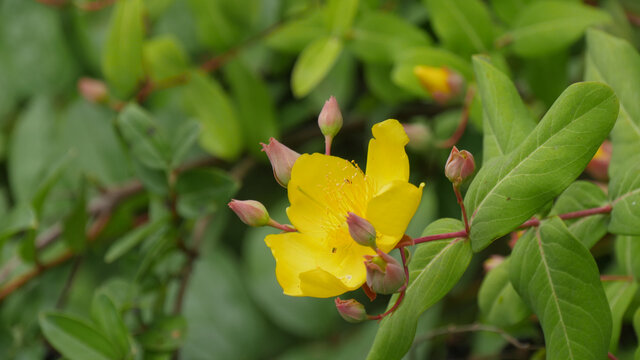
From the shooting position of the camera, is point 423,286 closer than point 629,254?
Yes

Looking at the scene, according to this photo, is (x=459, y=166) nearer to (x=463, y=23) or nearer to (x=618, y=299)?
(x=618, y=299)

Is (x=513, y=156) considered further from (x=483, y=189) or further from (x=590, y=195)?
(x=590, y=195)

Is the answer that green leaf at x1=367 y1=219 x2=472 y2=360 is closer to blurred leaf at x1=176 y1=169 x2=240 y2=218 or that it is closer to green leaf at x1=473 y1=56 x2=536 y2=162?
green leaf at x1=473 y1=56 x2=536 y2=162

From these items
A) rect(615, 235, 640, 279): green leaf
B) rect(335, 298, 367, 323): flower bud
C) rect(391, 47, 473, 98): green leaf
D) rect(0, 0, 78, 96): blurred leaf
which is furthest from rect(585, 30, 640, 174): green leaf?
rect(0, 0, 78, 96): blurred leaf

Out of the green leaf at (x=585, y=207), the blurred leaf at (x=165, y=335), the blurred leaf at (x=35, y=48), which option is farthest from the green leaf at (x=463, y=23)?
the blurred leaf at (x=35, y=48)

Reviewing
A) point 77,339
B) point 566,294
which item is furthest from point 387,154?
point 77,339

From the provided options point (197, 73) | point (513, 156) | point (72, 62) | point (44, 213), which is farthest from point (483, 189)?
point (72, 62)

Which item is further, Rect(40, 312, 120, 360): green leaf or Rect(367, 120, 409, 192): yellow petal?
Rect(40, 312, 120, 360): green leaf
